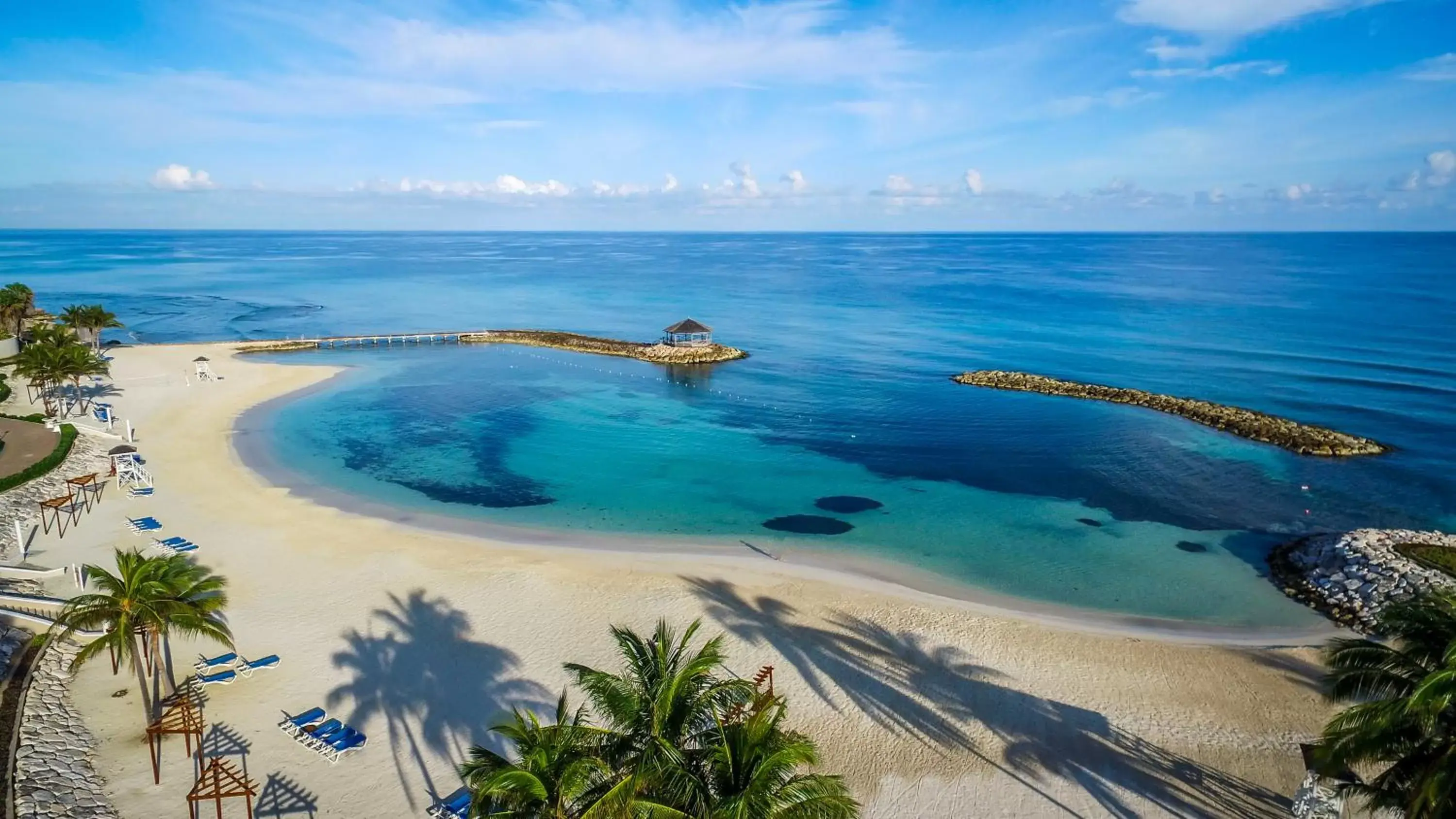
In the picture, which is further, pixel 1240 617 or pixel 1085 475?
pixel 1085 475

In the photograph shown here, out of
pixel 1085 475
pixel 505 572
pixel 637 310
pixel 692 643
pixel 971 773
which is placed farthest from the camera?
pixel 637 310

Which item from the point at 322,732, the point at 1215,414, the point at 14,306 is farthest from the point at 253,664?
the point at 14,306

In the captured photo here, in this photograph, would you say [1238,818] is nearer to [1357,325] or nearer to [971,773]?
[971,773]

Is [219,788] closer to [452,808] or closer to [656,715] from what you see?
[452,808]

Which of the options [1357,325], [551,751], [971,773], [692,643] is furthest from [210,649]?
[1357,325]


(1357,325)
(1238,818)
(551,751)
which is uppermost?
(1357,325)

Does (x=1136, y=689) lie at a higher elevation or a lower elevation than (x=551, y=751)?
lower

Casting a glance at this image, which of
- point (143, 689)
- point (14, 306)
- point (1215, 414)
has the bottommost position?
point (143, 689)
